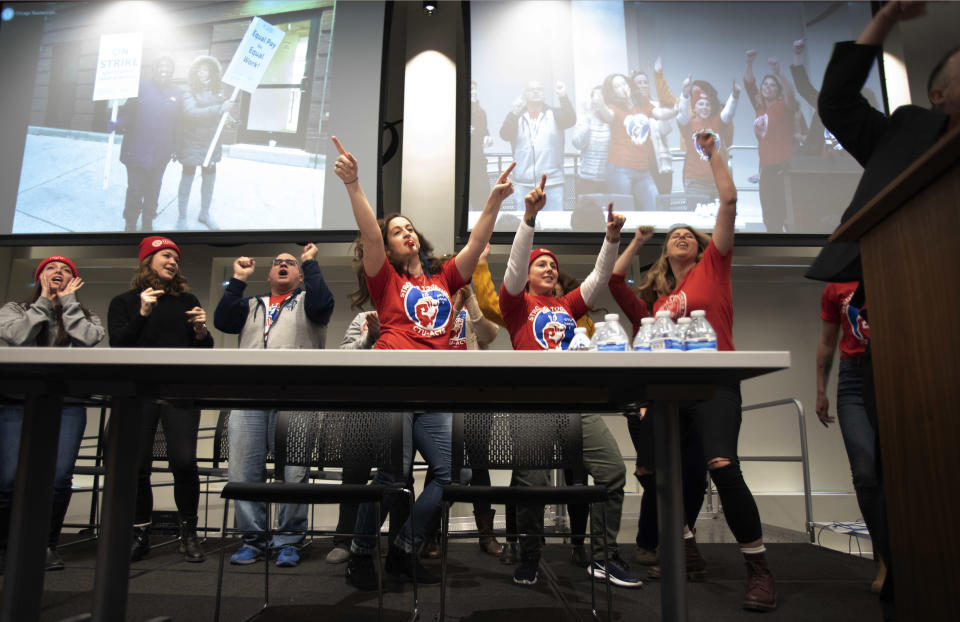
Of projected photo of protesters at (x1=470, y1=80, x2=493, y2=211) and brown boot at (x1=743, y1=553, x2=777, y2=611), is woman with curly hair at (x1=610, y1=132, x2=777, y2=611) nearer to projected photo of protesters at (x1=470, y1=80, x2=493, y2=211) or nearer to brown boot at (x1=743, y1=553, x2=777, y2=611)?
brown boot at (x1=743, y1=553, x2=777, y2=611)

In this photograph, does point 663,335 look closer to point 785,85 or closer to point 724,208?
point 724,208

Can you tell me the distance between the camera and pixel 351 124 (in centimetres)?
430

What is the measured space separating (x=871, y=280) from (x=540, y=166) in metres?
3.30

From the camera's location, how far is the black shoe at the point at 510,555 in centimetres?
277

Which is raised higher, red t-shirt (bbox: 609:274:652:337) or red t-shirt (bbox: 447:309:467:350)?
red t-shirt (bbox: 609:274:652:337)

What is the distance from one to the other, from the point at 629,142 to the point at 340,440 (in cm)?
315

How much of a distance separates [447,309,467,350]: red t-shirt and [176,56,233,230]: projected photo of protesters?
2388mm

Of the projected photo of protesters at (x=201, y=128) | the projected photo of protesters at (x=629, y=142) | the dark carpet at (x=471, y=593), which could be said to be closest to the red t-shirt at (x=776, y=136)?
the projected photo of protesters at (x=629, y=142)

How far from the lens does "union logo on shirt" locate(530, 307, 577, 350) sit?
2254 mm

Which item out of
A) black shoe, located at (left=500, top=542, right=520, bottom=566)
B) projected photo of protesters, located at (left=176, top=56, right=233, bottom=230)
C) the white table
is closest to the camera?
the white table

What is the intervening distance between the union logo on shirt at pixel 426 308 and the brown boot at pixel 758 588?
124 cm

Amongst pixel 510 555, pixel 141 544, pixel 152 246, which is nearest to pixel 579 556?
pixel 510 555

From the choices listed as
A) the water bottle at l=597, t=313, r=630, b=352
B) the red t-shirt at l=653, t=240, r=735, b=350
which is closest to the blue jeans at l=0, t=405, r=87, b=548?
the water bottle at l=597, t=313, r=630, b=352

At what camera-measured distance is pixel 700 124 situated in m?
4.31
